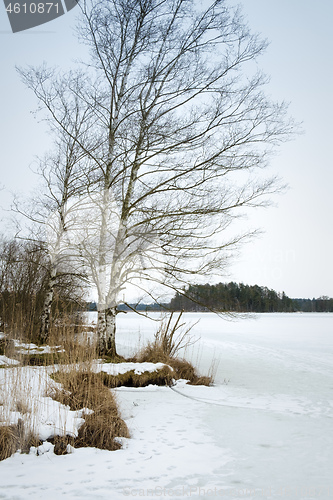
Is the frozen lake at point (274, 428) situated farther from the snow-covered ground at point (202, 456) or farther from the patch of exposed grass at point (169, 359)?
Answer: the patch of exposed grass at point (169, 359)

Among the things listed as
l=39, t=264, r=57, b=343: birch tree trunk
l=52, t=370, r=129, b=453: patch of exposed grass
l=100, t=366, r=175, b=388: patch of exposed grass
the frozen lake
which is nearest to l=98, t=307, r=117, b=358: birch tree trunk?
l=100, t=366, r=175, b=388: patch of exposed grass

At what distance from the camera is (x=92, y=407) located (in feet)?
12.7

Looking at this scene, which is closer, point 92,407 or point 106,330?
point 92,407

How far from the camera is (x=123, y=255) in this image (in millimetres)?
7523

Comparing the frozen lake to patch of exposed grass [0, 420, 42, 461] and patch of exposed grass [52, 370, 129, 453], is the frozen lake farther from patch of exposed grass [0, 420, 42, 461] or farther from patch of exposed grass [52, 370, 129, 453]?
patch of exposed grass [0, 420, 42, 461]

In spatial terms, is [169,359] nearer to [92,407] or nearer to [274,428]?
[274,428]

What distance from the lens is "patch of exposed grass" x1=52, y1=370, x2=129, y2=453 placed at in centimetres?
341

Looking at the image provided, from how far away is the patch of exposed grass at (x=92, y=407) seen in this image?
3.41m

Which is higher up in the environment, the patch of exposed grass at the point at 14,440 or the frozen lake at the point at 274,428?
the patch of exposed grass at the point at 14,440

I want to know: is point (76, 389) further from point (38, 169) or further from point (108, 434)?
point (38, 169)

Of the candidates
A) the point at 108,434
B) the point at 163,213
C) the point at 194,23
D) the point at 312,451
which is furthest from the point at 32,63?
the point at 312,451

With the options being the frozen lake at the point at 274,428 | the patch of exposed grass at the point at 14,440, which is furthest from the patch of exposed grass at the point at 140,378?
the patch of exposed grass at the point at 14,440

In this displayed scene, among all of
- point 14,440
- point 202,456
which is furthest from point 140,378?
point 14,440

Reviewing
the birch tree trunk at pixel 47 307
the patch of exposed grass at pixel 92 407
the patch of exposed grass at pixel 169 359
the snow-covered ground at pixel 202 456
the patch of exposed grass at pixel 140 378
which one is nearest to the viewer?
the snow-covered ground at pixel 202 456
